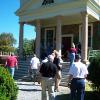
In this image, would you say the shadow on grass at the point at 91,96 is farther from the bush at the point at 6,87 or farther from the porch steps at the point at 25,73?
the bush at the point at 6,87

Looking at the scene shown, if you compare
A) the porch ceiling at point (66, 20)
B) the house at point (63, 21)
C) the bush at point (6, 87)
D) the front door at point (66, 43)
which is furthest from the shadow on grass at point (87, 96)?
the front door at point (66, 43)

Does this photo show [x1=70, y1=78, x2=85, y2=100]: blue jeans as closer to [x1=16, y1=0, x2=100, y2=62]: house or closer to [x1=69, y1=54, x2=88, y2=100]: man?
[x1=69, y1=54, x2=88, y2=100]: man

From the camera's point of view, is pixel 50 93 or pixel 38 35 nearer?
pixel 50 93

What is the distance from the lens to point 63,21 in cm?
2689

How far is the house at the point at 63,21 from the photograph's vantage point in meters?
22.5

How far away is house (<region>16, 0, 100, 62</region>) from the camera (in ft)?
73.8

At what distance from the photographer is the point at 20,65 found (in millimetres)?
24656

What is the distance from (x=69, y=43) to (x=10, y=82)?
1948cm

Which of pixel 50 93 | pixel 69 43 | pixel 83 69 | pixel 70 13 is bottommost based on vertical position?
pixel 50 93

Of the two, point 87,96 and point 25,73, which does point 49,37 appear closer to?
point 25,73

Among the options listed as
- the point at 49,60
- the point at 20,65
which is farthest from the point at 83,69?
the point at 20,65

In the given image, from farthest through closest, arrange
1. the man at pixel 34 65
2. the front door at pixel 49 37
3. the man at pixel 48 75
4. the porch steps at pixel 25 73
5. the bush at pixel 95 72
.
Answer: the front door at pixel 49 37, the porch steps at pixel 25 73, the man at pixel 34 65, the bush at pixel 95 72, the man at pixel 48 75

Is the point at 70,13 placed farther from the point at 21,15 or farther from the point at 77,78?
the point at 77,78

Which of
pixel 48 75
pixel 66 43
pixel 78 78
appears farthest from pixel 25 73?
pixel 78 78
